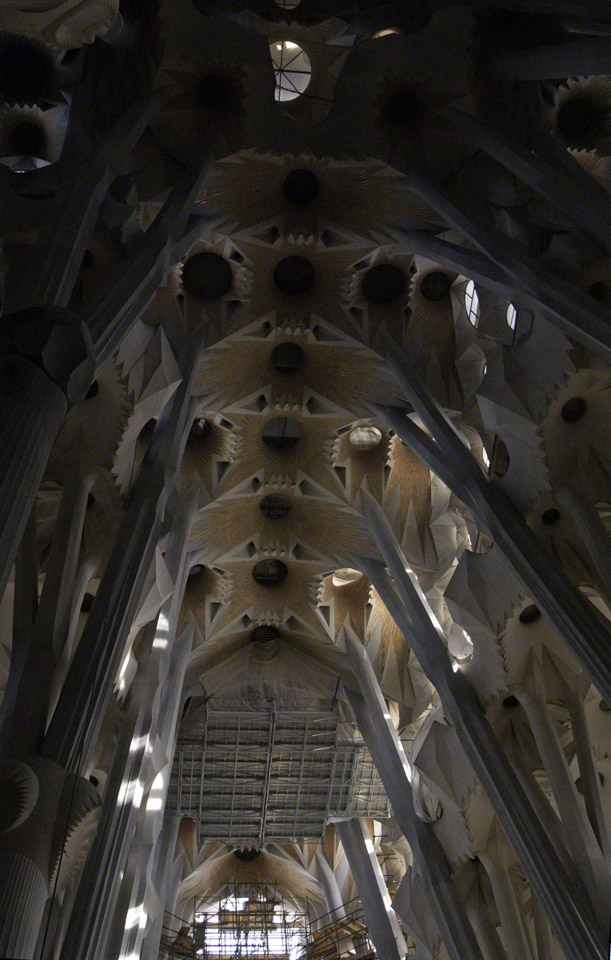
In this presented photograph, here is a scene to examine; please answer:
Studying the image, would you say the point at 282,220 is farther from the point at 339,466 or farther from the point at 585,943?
the point at 585,943

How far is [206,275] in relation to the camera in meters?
15.5

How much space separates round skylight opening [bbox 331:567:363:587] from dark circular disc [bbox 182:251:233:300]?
6.59 meters

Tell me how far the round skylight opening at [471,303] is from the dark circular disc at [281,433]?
3.90 meters

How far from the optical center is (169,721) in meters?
15.6

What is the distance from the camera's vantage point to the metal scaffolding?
1884 cm

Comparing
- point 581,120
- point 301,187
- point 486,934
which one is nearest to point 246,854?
point 486,934

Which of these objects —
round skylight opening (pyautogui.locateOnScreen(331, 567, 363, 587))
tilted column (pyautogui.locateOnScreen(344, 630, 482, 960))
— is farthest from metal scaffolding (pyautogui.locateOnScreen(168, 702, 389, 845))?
round skylight opening (pyautogui.locateOnScreen(331, 567, 363, 587))

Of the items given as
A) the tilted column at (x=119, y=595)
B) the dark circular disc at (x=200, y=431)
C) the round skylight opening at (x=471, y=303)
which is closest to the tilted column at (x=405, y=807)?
the dark circular disc at (x=200, y=431)

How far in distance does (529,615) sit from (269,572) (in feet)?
25.8

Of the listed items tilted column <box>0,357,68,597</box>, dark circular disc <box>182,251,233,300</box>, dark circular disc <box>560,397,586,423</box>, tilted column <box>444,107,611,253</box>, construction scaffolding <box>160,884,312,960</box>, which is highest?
dark circular disc <box>182,251,233,300</box>

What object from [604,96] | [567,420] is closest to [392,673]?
[567,420]

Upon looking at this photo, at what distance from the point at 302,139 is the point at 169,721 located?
9663 millimetres

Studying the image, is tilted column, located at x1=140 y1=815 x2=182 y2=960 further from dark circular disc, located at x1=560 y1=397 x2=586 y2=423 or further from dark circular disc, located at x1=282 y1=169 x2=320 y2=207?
dark circular disc, located at x1=282 y1=169 x2=320 y2=207

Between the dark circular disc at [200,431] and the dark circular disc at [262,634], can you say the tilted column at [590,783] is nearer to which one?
the dark circular disc at [200,431]
